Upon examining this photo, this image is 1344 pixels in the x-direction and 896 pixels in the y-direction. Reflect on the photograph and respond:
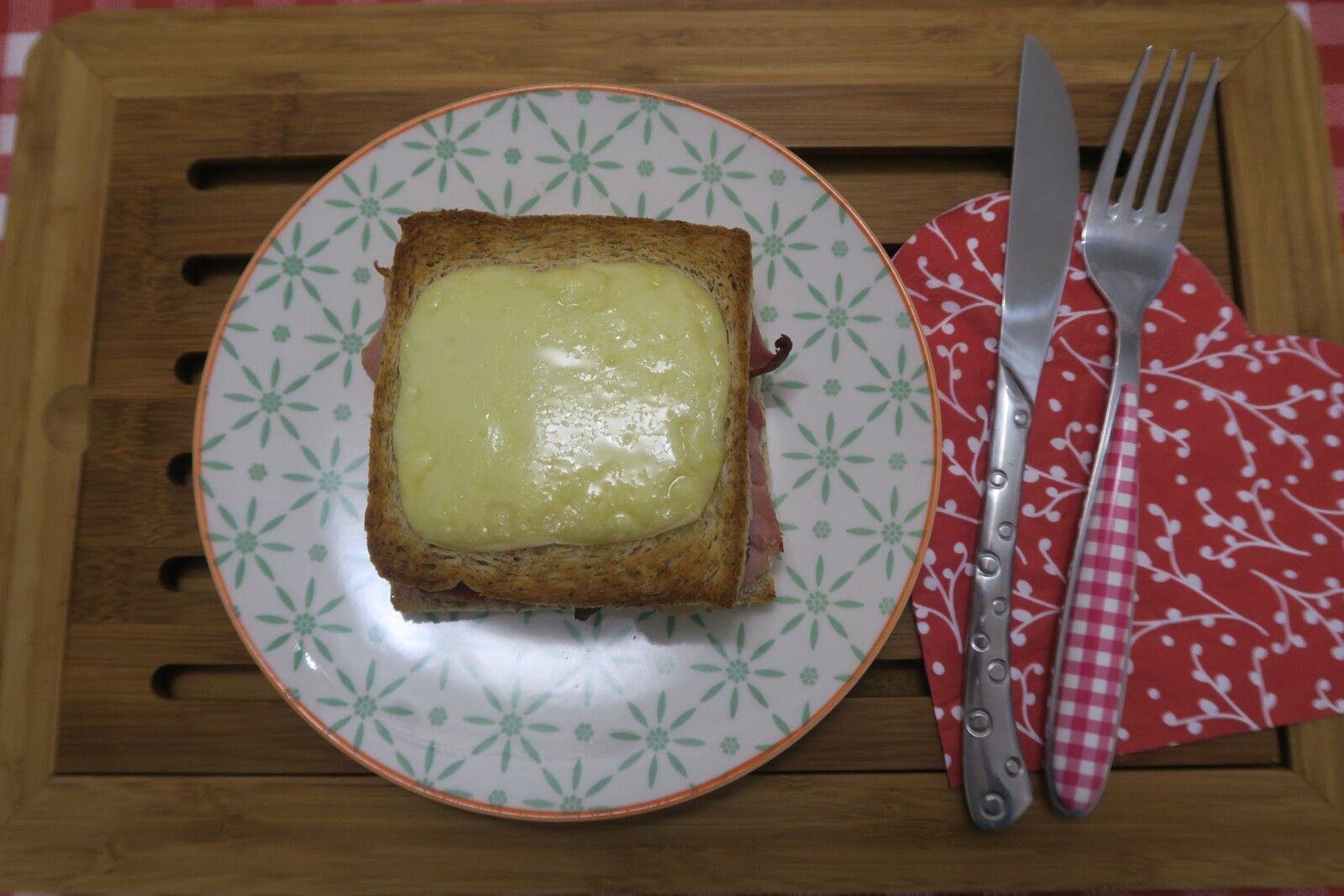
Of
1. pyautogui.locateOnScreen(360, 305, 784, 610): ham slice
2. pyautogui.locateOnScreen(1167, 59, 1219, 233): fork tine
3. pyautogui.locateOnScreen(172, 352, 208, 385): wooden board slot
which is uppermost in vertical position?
pyautogui.locateOnScreen(1167, 59, 1219, 233): fork tine

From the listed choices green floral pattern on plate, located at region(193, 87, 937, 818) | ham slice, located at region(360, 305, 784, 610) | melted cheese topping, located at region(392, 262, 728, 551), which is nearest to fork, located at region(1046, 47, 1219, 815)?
green floral pattern on plate, located at region(193, 87, 937, 818)

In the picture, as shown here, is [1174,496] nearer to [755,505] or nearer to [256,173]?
[755,505]

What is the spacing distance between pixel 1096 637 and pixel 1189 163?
4.12 ft

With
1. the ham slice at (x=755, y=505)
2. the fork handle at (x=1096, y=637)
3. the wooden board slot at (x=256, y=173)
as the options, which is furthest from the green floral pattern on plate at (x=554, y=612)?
the fork handle at (x=1096, y=637)

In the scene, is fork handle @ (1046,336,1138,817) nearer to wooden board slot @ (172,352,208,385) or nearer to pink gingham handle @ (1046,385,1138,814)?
pink gingham handle @ (1046,385,1138,814)

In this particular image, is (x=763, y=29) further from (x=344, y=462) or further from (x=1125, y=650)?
(x=1125, y=650)

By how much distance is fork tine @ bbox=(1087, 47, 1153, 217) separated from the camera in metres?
2.10

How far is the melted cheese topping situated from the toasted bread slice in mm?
97

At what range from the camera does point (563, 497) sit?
1.67 metres

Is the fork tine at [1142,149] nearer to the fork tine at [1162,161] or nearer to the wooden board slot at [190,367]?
the fork tine at [1162,161]

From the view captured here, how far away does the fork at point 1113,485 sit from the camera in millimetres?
1902

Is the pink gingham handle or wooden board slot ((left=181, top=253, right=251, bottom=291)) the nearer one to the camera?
the pink gingham handle

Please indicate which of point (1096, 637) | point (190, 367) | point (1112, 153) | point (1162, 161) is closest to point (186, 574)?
point (190, 367)

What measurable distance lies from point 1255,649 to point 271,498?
246 centimetres
